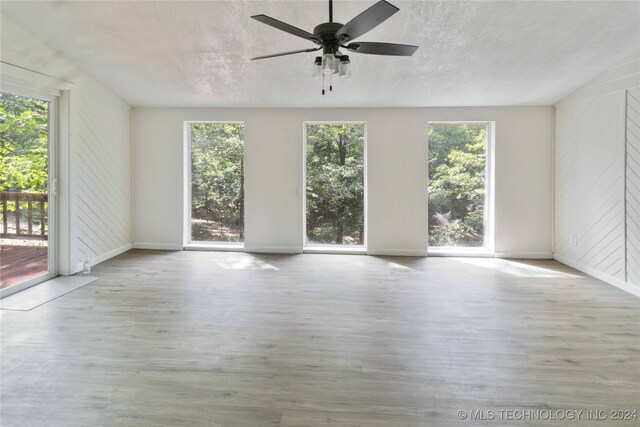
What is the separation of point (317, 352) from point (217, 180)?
410 cm

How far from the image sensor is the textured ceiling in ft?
9.84

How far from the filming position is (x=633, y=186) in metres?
3.62

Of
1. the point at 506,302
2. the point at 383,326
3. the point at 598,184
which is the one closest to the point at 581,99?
the point at 598,184

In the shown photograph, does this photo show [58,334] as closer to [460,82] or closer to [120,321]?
[120,321]

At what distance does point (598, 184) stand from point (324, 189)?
3.73 meters

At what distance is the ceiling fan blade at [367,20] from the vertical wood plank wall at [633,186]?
11.4 ft

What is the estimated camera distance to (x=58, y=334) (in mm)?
2562

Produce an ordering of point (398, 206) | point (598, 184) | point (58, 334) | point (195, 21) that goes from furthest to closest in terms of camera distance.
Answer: point (398, 206) → point (598, 184) → point (195, 21) → point (58, 334)

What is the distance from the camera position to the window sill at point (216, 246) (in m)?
5.61

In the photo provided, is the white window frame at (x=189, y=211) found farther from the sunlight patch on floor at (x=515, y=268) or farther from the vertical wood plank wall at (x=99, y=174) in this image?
the sunlight patch on floor at (x=515, y=268)

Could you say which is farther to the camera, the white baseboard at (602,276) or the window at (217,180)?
the window at (217,180)

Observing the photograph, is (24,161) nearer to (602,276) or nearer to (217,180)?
(217,180)

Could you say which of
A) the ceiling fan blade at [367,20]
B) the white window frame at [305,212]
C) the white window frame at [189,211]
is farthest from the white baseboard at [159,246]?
the ceiling fan blade at [367,20]

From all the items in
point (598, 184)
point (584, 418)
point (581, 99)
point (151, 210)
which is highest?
point (581, 99)
